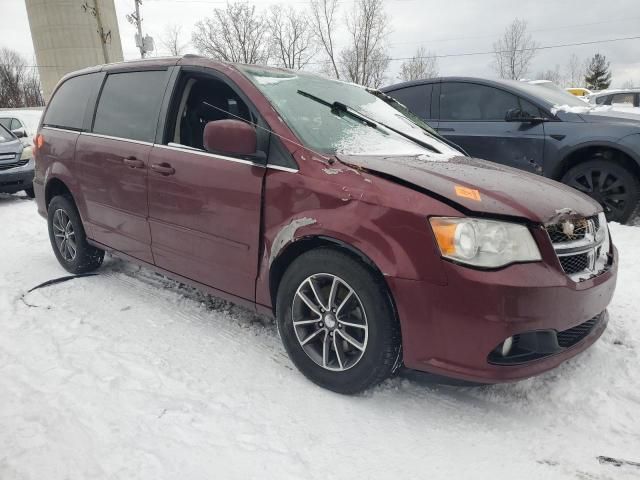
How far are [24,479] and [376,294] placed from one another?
1565 mm

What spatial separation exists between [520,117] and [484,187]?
3302mm

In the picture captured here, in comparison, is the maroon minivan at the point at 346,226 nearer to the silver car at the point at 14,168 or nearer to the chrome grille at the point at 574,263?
the chrome grille at the point at 574,263

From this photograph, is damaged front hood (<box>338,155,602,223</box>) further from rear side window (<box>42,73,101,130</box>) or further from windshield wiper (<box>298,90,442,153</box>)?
rear side window (<box>42,73,101,130</box>)

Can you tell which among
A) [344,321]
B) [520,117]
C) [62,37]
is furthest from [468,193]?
[62,37]

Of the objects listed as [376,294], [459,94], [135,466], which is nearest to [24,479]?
[135,466]

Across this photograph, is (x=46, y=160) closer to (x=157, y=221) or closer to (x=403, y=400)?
(x=157, y=221)

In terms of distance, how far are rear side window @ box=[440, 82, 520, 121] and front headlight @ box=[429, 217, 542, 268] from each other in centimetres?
377

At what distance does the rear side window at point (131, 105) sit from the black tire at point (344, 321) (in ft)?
5.12

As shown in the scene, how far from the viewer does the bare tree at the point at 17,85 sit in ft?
163

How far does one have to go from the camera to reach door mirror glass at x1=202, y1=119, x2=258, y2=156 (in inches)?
94.9

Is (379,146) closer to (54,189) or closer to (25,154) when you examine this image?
(54,189)

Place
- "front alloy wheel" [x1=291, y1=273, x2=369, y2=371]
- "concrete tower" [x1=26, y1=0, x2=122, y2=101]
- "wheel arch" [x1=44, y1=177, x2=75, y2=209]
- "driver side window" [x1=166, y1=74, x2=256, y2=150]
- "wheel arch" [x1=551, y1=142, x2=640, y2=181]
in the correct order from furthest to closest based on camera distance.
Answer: "concrete tower" [x1=26, y1=0, x2=122, y2=101]
"wheel arch" [x1=551, y1=142, x2=640, y2=181]
"wheel arch" [x1=44, y1=177, x2=75, y2=209]
"driver side window" [x1=166, y1=74, x2=256, y2=150]
"front alloy wheel" [x1=291, y1=273, x2=369, y2=371]

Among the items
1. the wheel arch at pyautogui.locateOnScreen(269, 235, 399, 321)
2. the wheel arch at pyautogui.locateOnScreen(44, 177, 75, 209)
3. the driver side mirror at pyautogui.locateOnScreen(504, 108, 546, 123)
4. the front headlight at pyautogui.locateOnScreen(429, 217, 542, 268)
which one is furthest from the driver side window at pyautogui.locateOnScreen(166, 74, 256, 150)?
the driver side mirror at pyautogui.locateOnScreen(504, 108, 546, 123)

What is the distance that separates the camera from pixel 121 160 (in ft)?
10.8
